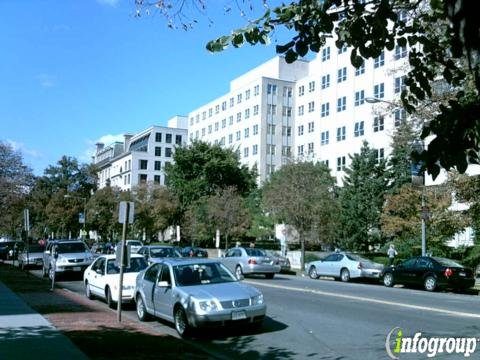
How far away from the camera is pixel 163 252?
27141 mm

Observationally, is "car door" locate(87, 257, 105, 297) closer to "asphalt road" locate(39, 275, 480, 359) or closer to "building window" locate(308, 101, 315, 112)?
"asphalt road" locate(39, 275, 480, 359)

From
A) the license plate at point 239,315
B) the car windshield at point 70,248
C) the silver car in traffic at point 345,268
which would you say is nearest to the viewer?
the license plate at point 239,315

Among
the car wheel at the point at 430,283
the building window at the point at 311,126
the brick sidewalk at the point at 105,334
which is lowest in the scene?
the brick sidewalk at the point at 105,334

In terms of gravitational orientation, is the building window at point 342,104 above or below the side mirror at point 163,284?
above

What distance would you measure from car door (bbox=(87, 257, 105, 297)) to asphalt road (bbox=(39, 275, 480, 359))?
4.15 ft

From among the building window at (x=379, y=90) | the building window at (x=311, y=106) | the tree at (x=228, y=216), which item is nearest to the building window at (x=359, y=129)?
the building window at (x=379, y=90)

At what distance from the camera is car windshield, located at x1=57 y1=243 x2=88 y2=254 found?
2905 cm

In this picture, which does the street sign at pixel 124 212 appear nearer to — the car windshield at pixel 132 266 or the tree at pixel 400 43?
the car windshield at pixel 132 266

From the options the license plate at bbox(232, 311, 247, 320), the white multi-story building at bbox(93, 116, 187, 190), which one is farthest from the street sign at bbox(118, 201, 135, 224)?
the white multi-story building at bbox(93, 116, 187, 190)

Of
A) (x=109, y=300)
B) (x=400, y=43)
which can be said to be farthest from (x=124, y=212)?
(x=400, y=43)

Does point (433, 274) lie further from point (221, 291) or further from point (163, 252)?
point (221, 291)

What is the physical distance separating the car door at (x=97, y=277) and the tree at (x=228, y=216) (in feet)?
126

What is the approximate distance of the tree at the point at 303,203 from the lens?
38.8 meters

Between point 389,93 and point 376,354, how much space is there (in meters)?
55.4
